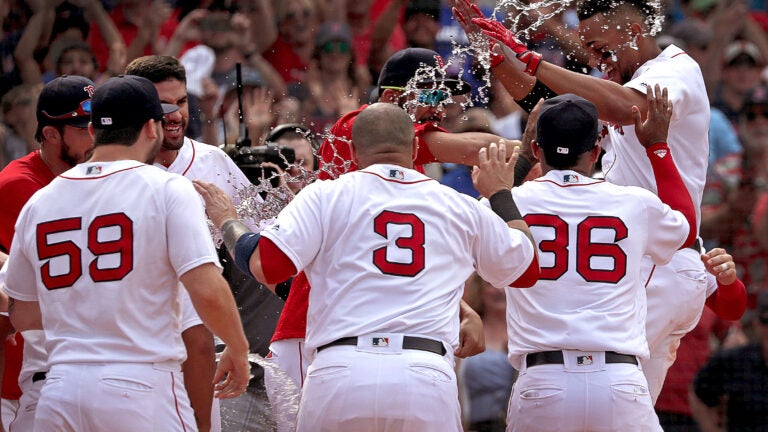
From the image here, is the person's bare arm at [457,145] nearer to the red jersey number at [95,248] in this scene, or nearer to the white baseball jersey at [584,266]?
the white baseball jersey at [584,266]

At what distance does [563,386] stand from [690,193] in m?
1.44

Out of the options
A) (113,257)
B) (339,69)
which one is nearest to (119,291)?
(113,257)

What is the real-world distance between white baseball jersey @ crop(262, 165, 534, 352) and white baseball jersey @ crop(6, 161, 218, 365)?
43 cm

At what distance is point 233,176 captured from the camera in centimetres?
656

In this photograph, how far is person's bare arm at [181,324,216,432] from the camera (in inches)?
227

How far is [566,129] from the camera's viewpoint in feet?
18.5

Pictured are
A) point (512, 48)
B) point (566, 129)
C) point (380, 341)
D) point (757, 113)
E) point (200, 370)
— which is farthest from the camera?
point (757, 113)

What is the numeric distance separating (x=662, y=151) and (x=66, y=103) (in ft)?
9.68

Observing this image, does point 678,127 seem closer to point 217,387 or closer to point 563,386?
point 563,386

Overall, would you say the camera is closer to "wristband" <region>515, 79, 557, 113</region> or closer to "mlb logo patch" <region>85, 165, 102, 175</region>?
"wristband" <region>515, 79, 557, 113</region>

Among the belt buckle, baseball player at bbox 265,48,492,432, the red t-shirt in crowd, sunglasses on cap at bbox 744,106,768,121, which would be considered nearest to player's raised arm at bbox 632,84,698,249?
baseball player at bbox 265,48,492,432

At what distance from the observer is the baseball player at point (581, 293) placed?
17.9 ft

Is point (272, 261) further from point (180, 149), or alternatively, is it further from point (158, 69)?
point (158, 69)

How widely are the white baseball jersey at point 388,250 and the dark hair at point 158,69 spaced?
5.47 ft
